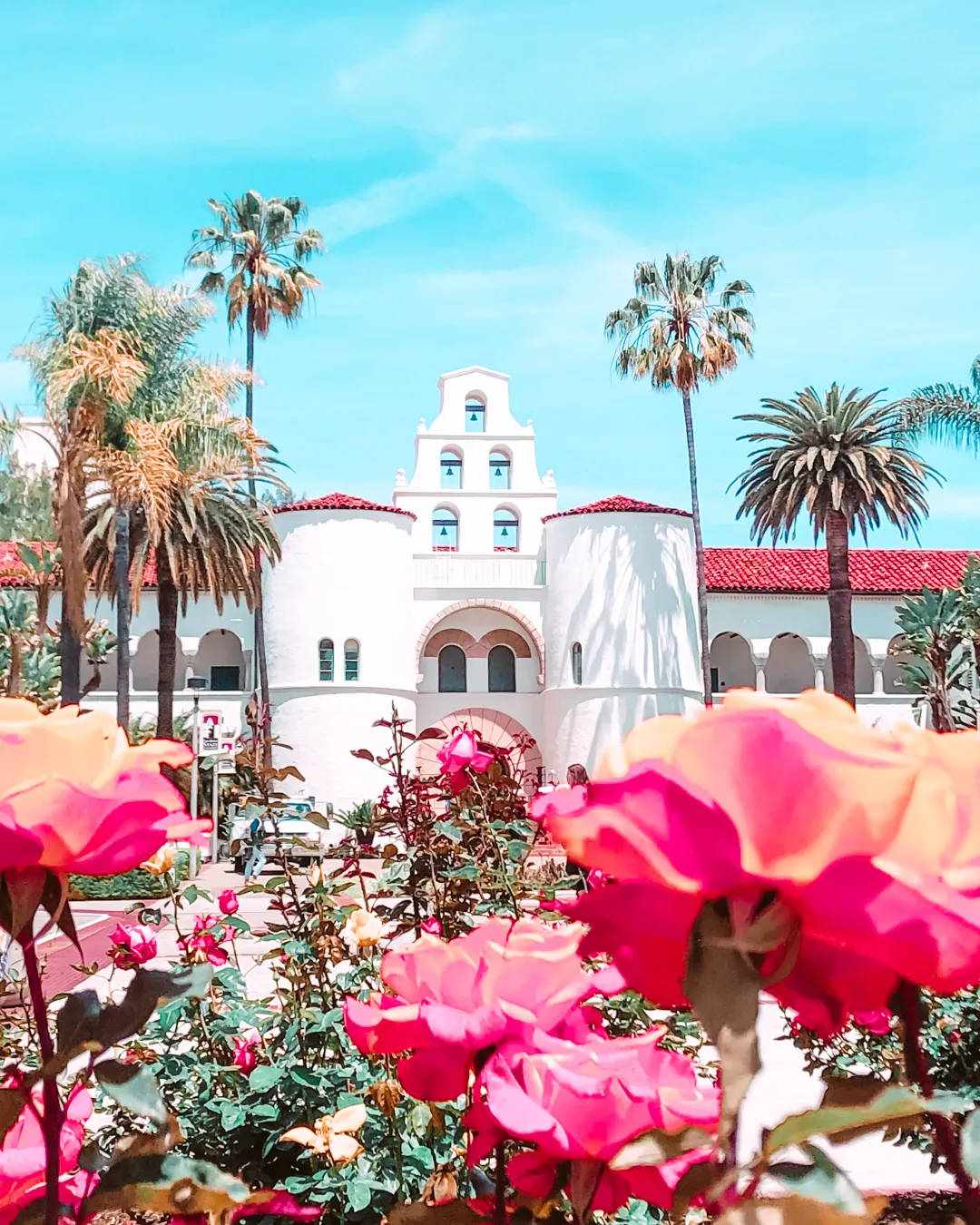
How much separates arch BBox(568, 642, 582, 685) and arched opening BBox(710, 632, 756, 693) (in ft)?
20.2

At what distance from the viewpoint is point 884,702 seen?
119 feet

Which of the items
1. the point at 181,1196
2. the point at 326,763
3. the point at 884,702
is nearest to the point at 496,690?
the point at 326,763

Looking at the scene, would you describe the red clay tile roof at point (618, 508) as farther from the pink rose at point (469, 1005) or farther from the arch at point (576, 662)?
the pink rose at point (469, 1005)

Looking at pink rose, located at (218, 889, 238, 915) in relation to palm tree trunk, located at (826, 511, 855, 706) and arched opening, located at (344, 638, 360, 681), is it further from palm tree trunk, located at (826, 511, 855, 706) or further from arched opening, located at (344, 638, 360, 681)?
arched opening, located at (344, 638, 360, 681)

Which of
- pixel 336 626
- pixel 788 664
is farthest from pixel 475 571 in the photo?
pixel 788 664

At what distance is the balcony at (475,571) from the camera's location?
34500 millimetres

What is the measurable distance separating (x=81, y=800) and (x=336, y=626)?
3233cm

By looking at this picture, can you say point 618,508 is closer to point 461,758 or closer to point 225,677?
point 225,677

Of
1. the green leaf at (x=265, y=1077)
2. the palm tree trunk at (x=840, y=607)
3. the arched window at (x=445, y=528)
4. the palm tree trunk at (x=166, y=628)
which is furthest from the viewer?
the arched window at (x=445, y=528)

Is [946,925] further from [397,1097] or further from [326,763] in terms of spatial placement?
[326,763]

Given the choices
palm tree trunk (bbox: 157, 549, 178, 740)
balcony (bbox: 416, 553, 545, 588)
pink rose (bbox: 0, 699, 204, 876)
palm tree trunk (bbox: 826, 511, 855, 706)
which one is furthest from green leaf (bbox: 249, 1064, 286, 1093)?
balcony (bbox: 416, 553, 545, 588)

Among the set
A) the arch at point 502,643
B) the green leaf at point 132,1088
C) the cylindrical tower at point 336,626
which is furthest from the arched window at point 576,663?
the green leaf at point 132,1088

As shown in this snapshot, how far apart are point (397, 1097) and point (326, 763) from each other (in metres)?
30.7

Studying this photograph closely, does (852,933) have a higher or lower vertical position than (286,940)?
higher
